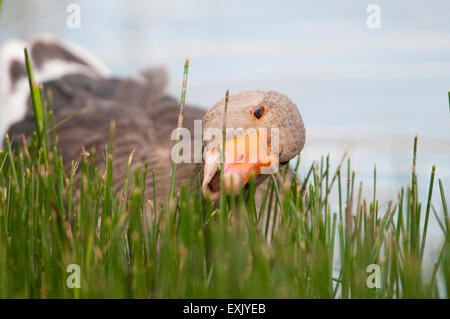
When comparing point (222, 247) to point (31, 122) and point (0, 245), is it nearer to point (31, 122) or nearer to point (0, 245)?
point (0, 245)

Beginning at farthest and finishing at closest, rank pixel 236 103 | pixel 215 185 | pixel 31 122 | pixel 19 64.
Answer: pixel 19 64, pixel 31 122, pixel 236 103, pixel 215 185

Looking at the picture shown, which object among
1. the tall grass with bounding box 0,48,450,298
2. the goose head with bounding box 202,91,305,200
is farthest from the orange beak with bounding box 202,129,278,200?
the tall grass with bounding box 0,48,450,298

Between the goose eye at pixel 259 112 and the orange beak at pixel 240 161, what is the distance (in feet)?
0.23

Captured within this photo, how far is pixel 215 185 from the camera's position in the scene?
1.63m

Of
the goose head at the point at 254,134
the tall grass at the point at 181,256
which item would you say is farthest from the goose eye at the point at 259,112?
the tall grass at the point at 181,256

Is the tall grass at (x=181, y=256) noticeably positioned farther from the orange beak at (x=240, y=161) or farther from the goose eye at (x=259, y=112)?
the goose eye at (x=259, y=112)

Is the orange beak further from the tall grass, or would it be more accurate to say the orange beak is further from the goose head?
the tall grass

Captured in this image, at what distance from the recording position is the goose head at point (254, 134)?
5.05ft

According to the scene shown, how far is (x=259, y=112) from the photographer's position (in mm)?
1709

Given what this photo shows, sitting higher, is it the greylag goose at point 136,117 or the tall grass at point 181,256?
the greylag goose at point 136,117

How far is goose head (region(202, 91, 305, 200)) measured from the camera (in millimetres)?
1539

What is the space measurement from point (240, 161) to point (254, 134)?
15 cm
